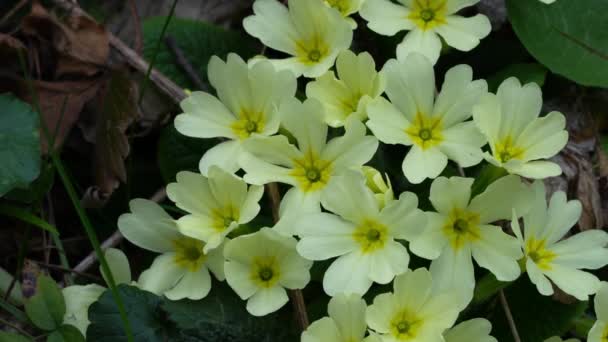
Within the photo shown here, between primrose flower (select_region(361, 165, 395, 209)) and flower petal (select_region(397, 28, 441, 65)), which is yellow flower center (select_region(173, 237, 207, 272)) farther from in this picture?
flower petal (select_region(397, 28, 441, 65))

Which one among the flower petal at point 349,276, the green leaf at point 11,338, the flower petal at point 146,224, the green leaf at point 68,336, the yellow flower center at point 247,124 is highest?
the yellow flower center at point 247,124

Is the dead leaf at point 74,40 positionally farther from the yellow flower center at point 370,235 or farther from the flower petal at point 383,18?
the yellow flower center at point 370,235

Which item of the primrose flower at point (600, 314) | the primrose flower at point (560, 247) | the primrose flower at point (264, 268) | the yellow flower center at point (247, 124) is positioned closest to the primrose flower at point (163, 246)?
the primrose flower at point (264, 268)

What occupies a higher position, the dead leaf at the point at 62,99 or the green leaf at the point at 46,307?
the dead leaf at the point at 62,99

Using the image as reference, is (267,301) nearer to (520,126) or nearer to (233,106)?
(233,106)

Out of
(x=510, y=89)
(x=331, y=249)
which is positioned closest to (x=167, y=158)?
→ (x=331, y=249)

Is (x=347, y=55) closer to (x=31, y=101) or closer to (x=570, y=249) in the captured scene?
(x=570, y=249)

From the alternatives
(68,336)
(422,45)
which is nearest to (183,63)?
(422,45)
